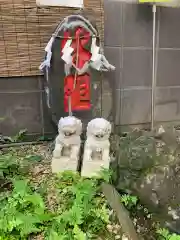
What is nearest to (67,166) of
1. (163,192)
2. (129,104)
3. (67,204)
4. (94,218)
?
(67,204)

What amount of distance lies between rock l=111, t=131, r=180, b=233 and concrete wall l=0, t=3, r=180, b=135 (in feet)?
2.39

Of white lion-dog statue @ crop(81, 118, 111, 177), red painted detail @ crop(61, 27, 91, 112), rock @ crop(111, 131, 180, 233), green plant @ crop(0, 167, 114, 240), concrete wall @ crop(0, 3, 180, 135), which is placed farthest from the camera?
concrete wall @ crop(0, 3, 180, 135)

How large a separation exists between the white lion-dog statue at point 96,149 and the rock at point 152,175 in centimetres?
10

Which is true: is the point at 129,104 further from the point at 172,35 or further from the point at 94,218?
the point at 94,218

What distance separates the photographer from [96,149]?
1.97 metres

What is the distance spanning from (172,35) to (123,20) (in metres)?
0.41

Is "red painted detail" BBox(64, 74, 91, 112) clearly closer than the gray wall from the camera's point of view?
Yes

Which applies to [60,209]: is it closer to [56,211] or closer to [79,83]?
[56,211]

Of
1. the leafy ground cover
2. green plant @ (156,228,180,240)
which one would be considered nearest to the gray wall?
the leafy ground cover

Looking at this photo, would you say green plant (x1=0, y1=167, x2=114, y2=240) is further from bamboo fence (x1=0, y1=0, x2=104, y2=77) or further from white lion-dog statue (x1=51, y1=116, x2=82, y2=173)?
bamboo fence (x1=0, y1=0, x2=104, y2=77)

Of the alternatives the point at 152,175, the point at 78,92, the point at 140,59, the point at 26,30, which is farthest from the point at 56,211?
the point at 140,59

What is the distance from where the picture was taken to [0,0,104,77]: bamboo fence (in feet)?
7.14

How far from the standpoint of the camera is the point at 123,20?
7.82ft

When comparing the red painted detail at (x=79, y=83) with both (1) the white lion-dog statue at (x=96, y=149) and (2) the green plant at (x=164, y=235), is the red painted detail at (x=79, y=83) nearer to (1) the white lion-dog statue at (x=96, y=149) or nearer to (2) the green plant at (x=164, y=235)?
(1) the white lion-dog statue at (x=96, y=149)
